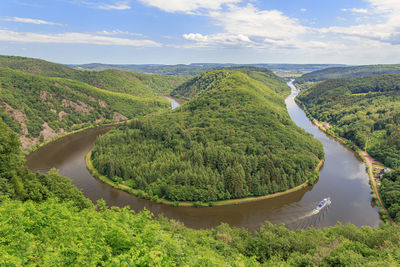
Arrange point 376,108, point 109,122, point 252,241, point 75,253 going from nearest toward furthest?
1. point 75,253
2. point 252,241
3. point 376,108
4. point 109,122

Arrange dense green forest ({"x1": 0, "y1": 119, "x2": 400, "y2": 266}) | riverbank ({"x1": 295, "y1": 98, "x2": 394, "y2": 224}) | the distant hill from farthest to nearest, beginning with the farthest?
1. the distant hill
2. riverbank ({"x1": 295, "y1": 98, "x2": 394, "y2": 224})
3. dense green forest ({"x1": 0, "y1": 119, "x2": 400, "y2": 266})

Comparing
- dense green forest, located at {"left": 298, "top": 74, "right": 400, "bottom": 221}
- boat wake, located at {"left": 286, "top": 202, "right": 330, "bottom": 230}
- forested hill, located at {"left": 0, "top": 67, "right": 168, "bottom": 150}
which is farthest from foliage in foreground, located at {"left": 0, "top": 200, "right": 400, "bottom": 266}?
forested hill, located at {"left": 0, "top": 67, "right": 168, "bottom": 150}

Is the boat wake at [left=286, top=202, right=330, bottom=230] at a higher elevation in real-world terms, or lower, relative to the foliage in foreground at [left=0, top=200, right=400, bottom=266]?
lower

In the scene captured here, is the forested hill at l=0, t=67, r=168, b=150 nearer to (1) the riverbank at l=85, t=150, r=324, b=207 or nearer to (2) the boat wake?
(1) the riverbank at l=85, t=150, r=324, b=207

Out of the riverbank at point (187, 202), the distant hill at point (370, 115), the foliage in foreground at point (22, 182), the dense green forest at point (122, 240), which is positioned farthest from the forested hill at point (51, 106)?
the distant hill at point (370, 115)

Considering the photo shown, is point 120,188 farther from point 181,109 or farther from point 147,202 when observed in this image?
point 181,109

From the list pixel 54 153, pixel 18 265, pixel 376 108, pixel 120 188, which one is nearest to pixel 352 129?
pixel 376 108

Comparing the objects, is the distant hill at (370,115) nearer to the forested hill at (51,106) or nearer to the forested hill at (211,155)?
the forested hill at (211,155)
